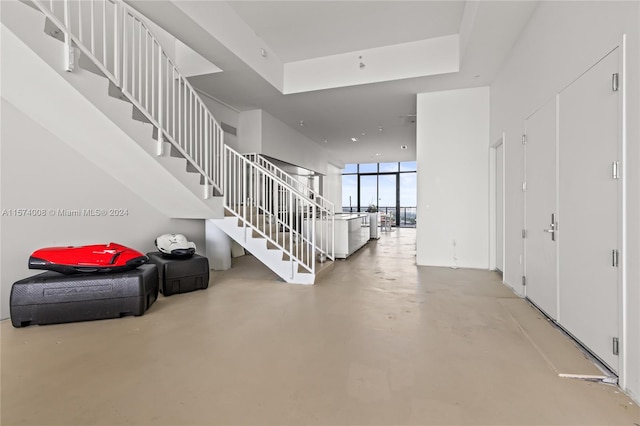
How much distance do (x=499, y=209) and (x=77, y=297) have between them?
19.2ft

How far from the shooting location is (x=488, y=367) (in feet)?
6.59

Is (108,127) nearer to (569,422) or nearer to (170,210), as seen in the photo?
(170,210)

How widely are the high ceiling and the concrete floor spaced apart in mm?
3407

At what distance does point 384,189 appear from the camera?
1545 cm

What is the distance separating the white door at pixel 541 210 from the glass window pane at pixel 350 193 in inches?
495

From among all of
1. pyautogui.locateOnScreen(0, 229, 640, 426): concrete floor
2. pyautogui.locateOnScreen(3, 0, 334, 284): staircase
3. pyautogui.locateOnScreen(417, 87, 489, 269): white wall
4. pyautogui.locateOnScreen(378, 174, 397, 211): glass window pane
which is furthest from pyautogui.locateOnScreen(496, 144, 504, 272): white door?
pyautogui.locateOnScreen(378, 174, 397, 211): glass window pane

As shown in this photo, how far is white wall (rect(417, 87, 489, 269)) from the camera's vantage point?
527 centimetres

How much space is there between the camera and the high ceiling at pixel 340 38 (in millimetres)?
3469

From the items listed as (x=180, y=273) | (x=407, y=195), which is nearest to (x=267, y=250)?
(x=180, y=273)

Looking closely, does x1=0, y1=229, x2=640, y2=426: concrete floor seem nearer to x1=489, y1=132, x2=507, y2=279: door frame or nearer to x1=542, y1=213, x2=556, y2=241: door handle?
x1=542, y1=213, x2=556, y2=241: door handle

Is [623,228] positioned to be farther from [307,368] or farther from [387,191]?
[387,191]

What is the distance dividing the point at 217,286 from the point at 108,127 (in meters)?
2.44

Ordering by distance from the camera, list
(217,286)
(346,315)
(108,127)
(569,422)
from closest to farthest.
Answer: (569,422), (108,127), (346,315), (217,286)

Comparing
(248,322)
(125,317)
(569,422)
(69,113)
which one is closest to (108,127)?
(69,113)
